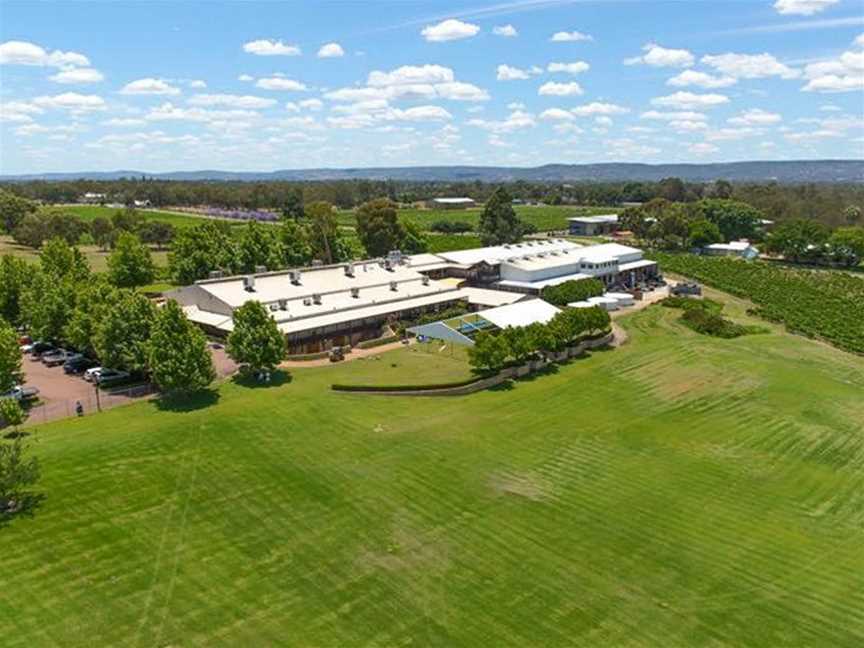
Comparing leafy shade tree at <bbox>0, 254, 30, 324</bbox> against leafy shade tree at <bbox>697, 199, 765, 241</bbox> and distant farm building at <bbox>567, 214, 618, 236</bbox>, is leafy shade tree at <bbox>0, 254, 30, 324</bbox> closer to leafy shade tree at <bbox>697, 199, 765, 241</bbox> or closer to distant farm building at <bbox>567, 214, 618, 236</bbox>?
distant farm building at <bbox>567, 214, 618, 236</bbox>

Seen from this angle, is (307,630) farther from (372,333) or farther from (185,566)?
(372,333)

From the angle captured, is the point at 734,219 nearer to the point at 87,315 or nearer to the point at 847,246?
the point at 847,246

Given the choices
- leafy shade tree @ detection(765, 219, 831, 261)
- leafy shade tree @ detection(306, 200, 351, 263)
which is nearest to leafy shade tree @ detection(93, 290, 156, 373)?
leafy shade tree @ detection(306, 200, 351, 263)

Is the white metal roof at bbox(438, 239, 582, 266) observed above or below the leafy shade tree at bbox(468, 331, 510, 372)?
above

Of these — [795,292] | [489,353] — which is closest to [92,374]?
[489,353]

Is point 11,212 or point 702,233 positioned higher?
point 11,212

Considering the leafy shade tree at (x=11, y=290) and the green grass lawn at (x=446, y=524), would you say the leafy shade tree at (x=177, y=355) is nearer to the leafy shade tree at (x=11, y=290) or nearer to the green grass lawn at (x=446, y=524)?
the green grass lawn at (x=446, y=524)
